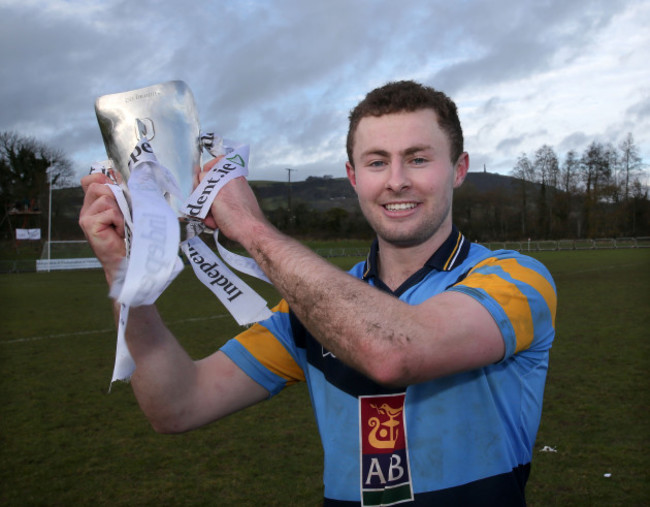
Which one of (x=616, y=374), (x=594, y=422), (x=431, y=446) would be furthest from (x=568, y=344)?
(x=431, y=446)

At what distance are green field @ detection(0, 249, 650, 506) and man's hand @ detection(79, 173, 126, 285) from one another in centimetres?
361

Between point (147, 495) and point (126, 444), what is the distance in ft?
4.17

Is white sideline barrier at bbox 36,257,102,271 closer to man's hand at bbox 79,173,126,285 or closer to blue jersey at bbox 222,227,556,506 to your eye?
man's hand at bbox 79,173,126,285

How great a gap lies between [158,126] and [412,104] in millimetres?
920

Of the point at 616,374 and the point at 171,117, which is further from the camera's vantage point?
the point at 616,374

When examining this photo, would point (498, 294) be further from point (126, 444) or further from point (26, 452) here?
point (26, 452)

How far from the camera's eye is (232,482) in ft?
16.9


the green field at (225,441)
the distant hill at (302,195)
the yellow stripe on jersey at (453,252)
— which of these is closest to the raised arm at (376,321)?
the yellow stripe on jersey at (453,252)

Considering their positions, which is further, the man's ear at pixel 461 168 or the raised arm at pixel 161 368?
the man's ear at pixel 461 168

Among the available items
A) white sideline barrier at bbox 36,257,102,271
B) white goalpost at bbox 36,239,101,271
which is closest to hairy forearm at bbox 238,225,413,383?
white sideline barrier at bbox 36,257,102,271

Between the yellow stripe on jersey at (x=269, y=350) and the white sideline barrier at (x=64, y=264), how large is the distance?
35018mm

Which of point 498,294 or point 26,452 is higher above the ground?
point 498,294

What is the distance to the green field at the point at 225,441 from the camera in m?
4.96

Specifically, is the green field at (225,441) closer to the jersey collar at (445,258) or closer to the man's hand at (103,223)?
the jersey collar at (445,258)
